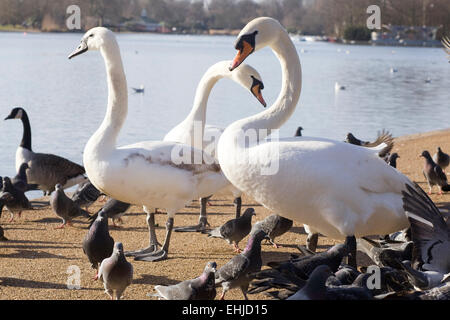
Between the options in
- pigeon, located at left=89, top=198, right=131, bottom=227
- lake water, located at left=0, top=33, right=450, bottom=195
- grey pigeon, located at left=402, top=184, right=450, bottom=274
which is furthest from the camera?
lake water, located at left=0, top=33, right=450, bottom=195

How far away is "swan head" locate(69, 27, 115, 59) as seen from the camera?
22.8ft

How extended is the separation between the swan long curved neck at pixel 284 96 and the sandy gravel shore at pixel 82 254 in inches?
55.9

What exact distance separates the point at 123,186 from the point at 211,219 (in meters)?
2.77

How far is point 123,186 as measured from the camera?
614 cm

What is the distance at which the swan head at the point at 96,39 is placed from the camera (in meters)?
6.94

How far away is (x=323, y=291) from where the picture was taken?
4410 millimetres

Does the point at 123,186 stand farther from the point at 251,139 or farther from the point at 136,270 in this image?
the point at 251,139

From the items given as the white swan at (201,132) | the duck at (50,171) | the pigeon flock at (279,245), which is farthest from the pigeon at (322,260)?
the duck at (50,171)

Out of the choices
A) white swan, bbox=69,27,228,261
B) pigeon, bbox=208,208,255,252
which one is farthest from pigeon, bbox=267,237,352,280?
white swan, bbox=69,27,228,261

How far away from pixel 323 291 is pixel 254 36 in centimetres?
224

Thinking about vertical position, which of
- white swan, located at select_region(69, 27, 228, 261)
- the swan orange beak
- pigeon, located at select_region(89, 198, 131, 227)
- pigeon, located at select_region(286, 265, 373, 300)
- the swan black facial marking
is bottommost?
pigeon, located at select_region(89, 198, 131, 227)

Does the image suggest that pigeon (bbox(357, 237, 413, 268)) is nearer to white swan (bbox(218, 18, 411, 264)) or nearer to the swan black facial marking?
white swan (bbox(218, 18, 411, 264))

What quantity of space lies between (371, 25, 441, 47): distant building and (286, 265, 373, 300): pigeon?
7530cm
